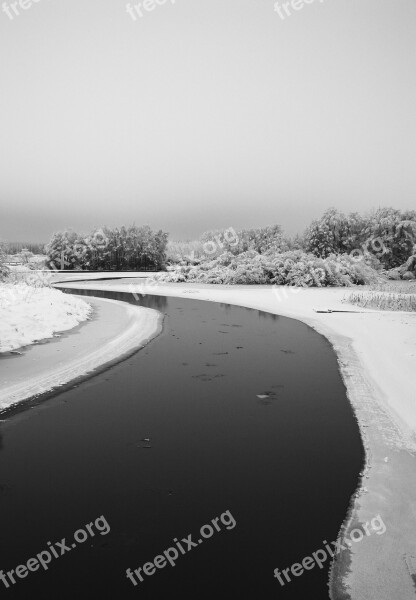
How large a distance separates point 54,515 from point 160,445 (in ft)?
5.83

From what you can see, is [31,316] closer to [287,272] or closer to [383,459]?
[383,459]

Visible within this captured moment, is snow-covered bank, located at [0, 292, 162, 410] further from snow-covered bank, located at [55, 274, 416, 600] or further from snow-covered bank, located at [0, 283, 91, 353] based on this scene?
snow-covered bank, located at [55, 274, 416, 600]

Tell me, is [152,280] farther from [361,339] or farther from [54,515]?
[54,515]

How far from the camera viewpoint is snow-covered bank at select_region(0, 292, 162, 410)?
306 inches

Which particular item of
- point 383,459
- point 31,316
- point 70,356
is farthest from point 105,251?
point 383,459

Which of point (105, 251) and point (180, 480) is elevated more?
point (105, 251)

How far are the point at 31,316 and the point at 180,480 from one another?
1116cm

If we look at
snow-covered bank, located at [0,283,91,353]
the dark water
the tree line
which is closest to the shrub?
snow-covered bank, located at [0,283,91,353]

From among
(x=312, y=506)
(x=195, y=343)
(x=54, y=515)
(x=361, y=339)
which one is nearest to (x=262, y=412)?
(x=312, y=506)

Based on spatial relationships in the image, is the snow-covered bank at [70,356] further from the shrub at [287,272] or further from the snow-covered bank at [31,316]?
the shrub at [287,272]

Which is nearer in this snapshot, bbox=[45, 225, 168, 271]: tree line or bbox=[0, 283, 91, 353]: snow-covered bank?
bbox=[0, 283, 91, 353]: snow-covered bank

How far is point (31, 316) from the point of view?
1371 cm

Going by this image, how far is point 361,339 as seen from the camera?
511 inches

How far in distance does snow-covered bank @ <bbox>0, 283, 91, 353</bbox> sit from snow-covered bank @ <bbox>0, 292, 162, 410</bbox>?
63cm
